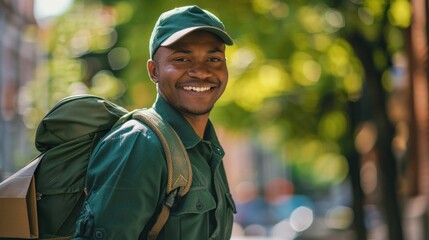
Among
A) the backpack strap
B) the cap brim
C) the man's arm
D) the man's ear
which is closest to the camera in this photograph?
the man's arm

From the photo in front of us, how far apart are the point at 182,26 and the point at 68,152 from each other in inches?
22.3

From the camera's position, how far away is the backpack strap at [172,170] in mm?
3168

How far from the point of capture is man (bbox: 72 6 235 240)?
308 cm

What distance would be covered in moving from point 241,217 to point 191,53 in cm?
4557

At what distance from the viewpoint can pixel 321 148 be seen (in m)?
19.1

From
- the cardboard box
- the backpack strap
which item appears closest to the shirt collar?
the backpack strap

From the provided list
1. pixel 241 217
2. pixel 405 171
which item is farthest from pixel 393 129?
pixel 241 217

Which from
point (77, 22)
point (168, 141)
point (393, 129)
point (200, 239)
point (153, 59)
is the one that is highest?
point (77, 22)

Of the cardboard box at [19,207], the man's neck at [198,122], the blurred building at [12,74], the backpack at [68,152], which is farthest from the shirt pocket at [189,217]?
the blurred building at [12,74]

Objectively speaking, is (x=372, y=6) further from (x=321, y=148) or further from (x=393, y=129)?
(x=321, y=148)

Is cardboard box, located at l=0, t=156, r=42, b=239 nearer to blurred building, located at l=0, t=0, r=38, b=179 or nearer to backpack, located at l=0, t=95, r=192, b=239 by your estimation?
backpack, located at l=0, t=95, r=192, b=239

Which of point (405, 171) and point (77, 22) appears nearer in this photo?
point (77, 22)

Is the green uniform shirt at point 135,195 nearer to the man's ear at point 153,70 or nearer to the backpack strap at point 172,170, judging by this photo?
the backpack strap at point 172,170

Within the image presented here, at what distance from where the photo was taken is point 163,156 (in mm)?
3166
